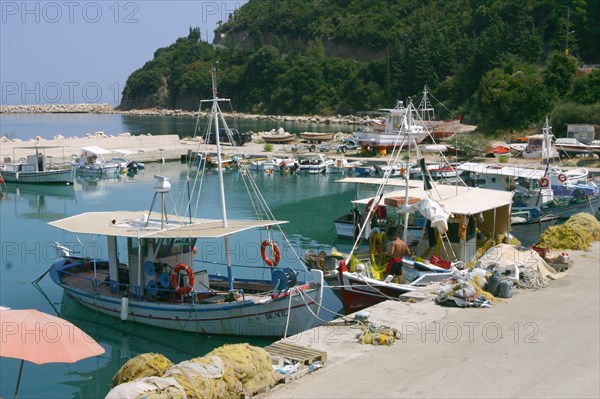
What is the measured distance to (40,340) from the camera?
30.8 feet

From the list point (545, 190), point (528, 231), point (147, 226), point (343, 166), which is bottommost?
point (528, 231)

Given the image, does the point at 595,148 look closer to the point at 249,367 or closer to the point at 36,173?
the point at 36,173

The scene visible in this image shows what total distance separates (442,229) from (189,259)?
6.74 meters

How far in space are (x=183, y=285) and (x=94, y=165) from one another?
37718 mm

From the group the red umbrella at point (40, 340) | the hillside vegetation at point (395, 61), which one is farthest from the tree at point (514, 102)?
the red umbrella at point (40, 340)

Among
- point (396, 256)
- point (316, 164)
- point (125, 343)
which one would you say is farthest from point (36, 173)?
point (396, 256)

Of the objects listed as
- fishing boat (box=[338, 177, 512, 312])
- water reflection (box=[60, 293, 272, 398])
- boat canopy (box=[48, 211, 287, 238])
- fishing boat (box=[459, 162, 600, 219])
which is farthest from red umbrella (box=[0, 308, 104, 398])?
fishing boat (box=[459, 162, 600, 219])

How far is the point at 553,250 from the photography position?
2316 centimetres

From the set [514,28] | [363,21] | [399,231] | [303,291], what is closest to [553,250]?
[399,231]

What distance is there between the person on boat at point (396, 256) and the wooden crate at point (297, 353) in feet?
21.2

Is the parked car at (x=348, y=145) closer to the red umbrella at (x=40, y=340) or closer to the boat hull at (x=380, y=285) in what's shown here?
the boat hull at (x=380, y=285)

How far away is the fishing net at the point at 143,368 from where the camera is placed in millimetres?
12047

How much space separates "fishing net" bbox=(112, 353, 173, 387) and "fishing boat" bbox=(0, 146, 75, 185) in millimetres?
39141

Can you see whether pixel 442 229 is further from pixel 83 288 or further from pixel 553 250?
pixel 83 288
